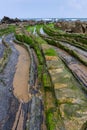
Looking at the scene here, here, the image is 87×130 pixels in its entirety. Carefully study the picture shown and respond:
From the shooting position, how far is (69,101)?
25.8 ft

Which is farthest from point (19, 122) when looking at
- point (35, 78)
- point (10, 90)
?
point (35, 78)

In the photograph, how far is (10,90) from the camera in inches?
409

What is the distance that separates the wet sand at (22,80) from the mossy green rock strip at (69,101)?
3.92 feet

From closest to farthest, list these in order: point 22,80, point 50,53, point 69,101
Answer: point 69,101
point 22,80
point 50,53

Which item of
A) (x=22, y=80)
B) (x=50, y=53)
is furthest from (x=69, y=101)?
(x=50, y=53)

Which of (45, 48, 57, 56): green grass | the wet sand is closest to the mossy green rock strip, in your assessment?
the wet sand

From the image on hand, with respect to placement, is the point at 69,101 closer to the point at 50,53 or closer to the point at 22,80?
the point at 22,80

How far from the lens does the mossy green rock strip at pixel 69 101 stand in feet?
21.2

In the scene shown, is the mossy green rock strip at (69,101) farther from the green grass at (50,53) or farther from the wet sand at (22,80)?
the green grass at (50,53)

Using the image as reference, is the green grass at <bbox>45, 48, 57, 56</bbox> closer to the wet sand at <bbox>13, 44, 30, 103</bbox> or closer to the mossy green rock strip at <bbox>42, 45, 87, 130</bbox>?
the wet sand at <bbox>13, 44, 30, 103</bbox>

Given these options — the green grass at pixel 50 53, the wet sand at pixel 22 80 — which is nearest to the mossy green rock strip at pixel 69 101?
the wet sand at pixel 22 80

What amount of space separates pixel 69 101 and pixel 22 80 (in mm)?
4232

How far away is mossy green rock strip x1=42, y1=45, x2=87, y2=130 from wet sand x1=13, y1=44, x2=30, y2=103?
1196mm

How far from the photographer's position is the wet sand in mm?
9534
